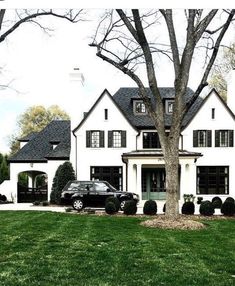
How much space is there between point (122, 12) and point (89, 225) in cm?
723

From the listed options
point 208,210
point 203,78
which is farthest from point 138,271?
point 208,210

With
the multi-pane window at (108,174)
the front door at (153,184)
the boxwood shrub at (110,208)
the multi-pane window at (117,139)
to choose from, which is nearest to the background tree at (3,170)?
the multi-pane window at (108,174)

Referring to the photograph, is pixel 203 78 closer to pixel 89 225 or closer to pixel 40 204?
pixel 89 225

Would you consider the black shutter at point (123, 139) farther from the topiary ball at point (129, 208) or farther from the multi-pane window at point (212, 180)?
the topiary ball at point (129, 208)

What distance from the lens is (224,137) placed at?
2883 centimetres

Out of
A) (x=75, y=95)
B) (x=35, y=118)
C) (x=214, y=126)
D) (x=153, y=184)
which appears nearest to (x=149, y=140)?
(x=153, y=184)

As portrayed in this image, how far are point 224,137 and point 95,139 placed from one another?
8.41 metres

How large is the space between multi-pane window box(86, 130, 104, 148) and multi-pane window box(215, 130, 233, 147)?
748 centimetres

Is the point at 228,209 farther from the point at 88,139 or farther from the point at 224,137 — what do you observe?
the point at 88,139

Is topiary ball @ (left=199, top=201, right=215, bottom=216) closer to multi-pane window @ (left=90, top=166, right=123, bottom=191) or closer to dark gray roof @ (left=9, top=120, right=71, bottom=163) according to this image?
multi-pane window @ (left=90, top=166, right=123, bottom=191)

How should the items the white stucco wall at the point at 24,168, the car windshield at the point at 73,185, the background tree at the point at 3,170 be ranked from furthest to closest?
the background tree at the point at 3,170
the white stucco wall at the point at 24,168
the car windshield at the point at 73,185

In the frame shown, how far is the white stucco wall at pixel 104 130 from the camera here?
28.9 m

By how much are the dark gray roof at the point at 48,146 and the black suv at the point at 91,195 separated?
773cm

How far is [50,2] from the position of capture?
8.32ft
